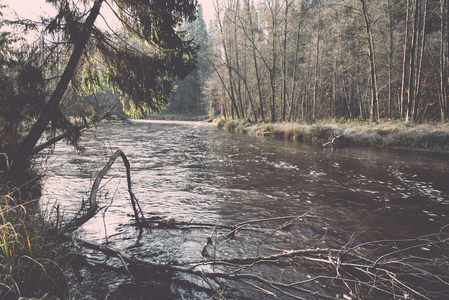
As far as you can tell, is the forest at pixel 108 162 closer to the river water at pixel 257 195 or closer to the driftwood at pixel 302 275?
the driftwood at pixel 302 275

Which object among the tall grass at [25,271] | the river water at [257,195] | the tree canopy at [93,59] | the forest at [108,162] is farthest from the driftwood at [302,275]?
the tree canopy at [93,59]

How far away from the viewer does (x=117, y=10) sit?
14.0ft

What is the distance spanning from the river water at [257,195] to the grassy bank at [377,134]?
1.11 meters

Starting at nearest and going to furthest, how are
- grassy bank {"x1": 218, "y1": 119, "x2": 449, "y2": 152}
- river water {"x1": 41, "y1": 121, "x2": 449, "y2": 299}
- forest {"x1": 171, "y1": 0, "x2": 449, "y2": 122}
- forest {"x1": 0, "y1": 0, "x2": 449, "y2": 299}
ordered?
1. forest {"x1": 0, "y1": 0, "x2": 449, "y2": 299}
2. river water {"x1": 41, "y1": 121, "x2": 449, "y2": 299}
3. grassy bank {"x1": 218, "y1": 119, "x2": 449, "y2": 152}
4. forest {"x1": 171, "y1": 0, "x2": 449, "y2": 122}

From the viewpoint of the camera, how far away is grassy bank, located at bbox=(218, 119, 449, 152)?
10.4 meters

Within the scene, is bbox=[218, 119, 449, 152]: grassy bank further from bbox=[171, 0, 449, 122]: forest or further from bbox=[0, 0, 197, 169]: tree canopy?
bbox=[0, 0, 197, 169]: tree canopy

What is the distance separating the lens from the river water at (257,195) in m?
3.27

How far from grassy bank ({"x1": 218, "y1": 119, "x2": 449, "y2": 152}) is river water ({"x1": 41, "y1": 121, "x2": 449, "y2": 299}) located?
111 cm

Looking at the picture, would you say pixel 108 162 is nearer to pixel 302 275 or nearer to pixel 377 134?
pixel 302 275

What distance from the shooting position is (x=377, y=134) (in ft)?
39.8

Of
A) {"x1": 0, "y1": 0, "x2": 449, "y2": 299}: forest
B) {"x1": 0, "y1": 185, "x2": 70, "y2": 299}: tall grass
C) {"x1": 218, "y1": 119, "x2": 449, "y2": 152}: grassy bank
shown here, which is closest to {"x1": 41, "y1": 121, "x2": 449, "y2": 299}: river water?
{"x1": 0, "y1": 0, "x2": 449, "y2": 299}: forest

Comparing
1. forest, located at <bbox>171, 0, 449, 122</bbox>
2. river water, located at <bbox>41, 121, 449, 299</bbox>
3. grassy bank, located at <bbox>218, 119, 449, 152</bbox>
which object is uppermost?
forest, located at <bbox>171, 0, 449, 122</bbox>

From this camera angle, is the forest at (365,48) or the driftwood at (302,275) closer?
the driftwood at (302,275)

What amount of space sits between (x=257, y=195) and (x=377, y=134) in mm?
9792
